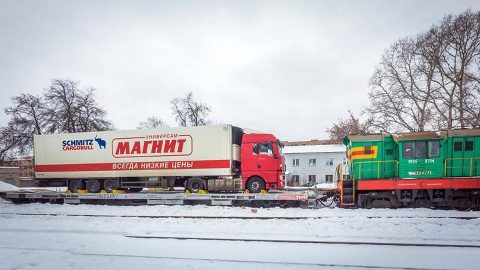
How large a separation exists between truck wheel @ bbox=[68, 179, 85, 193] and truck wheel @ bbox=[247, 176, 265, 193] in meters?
10.1

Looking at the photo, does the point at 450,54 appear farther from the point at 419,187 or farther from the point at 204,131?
the point at 204,131

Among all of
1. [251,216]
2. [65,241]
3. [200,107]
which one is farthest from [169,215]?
[200,107]

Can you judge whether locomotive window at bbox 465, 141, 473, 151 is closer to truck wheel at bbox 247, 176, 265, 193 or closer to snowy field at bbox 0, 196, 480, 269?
snowy field at bbox 0, 196, 480, 269

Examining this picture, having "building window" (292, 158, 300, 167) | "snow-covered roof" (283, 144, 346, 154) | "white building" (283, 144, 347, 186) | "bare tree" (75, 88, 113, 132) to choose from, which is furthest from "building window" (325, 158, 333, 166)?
"bare tree" (75, 88, 113, 132)

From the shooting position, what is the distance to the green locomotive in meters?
13.9

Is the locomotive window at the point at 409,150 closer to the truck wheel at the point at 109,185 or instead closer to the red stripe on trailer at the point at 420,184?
the red stripe on trailer at the point at 420,184

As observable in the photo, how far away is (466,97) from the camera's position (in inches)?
1203

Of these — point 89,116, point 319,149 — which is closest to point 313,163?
point 319,149

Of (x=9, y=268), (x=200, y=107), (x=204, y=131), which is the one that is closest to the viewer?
(x=9, y=268)

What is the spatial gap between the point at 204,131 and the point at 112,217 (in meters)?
6.52

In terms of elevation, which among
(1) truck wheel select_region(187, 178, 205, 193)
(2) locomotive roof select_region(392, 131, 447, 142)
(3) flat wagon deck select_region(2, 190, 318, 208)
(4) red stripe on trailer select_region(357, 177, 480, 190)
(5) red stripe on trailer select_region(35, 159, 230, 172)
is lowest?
(3) flat wagon deck select_region(2, 190, 318, 208)

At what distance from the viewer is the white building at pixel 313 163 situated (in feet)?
167

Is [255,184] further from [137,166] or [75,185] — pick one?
[75,185]

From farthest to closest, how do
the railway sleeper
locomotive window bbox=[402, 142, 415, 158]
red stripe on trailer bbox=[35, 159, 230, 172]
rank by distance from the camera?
red stripe on trailer bbox=[35, 159, 230, 172]
locomotive window bbox=[402, 142, 415, 158]
the railway sleeper
